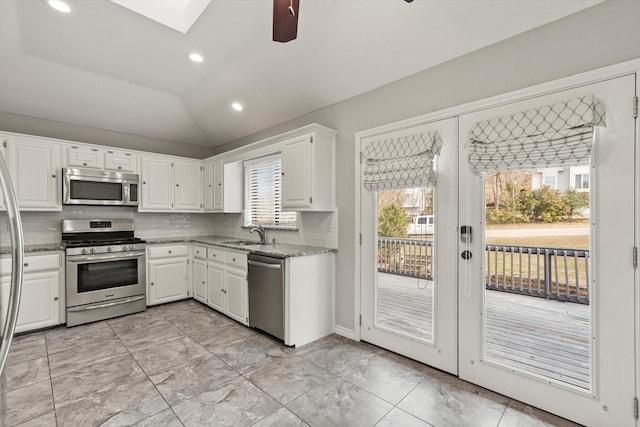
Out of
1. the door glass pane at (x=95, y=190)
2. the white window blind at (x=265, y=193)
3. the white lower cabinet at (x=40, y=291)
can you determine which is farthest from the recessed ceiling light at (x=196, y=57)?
the white lower cabinet at (x=40, y=291)

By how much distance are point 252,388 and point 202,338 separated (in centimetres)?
120

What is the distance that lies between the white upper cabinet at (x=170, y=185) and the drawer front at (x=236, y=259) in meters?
1.62

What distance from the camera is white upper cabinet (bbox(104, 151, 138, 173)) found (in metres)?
4.25

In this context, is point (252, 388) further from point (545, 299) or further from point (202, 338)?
point (545, 299)

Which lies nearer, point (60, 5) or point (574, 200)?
point (574, 200)

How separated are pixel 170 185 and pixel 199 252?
4.00 ft

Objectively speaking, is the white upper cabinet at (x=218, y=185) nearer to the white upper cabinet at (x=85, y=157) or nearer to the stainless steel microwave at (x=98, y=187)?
the stainless steel microwave at (x=98, y=187)

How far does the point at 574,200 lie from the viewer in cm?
203

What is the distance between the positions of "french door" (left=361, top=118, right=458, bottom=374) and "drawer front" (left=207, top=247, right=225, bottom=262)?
193 cm

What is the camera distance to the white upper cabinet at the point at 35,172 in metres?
3.57

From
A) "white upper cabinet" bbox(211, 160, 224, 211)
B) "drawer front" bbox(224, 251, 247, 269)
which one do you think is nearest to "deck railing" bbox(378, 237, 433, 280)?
"drawer front" bbox(224, 251, 247, 269)

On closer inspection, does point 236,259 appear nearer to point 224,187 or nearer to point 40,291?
point 224,187

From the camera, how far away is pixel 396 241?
2.95m

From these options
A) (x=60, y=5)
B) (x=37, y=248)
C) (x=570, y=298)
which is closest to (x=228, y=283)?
(x=37, y=248)
